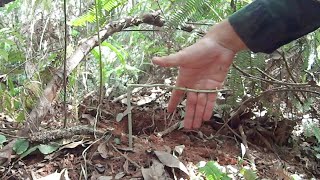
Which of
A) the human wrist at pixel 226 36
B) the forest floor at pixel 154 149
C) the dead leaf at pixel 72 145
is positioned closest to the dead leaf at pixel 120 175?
the forest floor at pixel 154 149

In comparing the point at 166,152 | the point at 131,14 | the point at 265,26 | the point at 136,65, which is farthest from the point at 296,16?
the point at 136,65

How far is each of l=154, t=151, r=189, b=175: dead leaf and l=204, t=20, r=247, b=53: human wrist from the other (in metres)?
0.58

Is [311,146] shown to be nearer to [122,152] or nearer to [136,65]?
[122,152]

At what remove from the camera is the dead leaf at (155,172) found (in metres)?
2.01

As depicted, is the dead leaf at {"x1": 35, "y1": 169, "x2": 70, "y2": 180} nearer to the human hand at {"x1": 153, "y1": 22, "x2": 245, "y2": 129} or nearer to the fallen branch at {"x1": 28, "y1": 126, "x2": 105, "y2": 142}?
the fallen branch at {"x1": 28, "y1": 126, "x2": 105, "y2": 142}

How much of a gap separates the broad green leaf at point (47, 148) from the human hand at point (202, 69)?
2.07 ft

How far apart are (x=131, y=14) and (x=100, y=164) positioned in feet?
4.15

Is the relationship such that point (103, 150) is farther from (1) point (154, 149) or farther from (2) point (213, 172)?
(2) point (213, 172)

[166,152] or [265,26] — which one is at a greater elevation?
[265,26]

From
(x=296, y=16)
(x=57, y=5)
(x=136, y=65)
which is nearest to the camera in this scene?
(x=296, y=16)

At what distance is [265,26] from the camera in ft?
6.19

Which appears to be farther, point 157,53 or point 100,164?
point 157,53

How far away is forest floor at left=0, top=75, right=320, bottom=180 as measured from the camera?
2.10 meters

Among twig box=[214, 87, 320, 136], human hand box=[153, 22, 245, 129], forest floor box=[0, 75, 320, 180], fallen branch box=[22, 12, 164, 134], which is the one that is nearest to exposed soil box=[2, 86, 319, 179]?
forest floor box=[0, 75, 320, 180]
